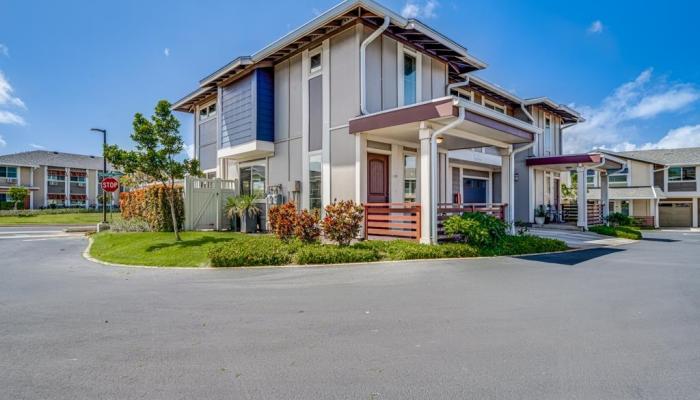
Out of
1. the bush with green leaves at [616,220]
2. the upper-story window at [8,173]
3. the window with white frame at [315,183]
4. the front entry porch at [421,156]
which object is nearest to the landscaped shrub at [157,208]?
the window with white frame at [315,183]

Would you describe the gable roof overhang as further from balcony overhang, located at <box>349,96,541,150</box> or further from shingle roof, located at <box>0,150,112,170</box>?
shingle roof, located at <box>0,150,112,170</box>

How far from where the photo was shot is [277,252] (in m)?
8.33

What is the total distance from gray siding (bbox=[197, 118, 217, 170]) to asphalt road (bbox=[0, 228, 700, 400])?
37.9 ft

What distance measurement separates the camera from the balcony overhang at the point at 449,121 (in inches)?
344

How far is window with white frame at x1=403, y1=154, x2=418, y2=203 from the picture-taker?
12.5 metres

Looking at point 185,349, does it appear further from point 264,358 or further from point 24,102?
point 24,102

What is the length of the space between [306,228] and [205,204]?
6.67 meters

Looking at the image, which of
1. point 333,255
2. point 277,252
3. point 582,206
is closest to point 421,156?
point 333,255

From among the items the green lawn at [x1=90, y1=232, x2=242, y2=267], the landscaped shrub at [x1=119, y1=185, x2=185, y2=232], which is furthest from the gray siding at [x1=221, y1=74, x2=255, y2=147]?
the green lawn at [x1=90, y1=232, x2=242, y2=267]

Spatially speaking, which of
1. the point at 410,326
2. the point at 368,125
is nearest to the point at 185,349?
the point at 410,326

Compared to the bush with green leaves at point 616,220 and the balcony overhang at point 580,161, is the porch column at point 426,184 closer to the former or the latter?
the balcony overhang at point 580,161

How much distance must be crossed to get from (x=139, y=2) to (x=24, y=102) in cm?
1491

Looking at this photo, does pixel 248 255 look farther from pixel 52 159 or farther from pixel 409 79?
pixel 52 159

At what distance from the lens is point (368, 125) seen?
10.0m
